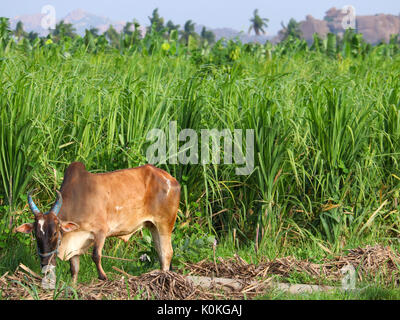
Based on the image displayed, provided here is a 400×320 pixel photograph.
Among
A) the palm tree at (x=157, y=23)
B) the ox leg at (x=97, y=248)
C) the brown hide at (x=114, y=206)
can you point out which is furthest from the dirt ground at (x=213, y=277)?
the palm tree at (x=157, y=23)

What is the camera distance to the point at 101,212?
415 centimetres

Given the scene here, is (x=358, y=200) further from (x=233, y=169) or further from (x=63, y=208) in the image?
(x=63, y=208)

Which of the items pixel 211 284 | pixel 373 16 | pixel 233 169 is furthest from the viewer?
pixel 373 16

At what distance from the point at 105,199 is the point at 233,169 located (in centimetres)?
232

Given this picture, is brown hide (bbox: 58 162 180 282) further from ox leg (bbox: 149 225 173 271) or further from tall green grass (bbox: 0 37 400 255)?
tall green grass (bbox: 0 37 400 255)

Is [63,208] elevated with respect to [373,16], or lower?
lower

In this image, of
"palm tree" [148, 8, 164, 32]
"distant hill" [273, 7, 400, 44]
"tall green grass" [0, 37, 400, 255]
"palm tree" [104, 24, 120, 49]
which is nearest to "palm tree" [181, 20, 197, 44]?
"palm tree" [148, 8, 164, 32]

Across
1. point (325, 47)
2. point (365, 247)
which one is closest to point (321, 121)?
point (365, 247)

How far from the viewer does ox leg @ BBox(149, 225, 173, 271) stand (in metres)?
4.54

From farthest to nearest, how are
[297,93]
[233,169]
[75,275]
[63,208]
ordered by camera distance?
[297,93] < [233,169] < [75,275] < [63,208]

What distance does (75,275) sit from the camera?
4.42 metres

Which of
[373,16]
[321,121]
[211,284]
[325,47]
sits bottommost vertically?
[211,284]

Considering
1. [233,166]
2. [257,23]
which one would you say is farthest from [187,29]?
[233,166]

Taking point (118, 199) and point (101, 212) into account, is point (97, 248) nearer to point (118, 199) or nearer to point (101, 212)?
point (101, 212)
